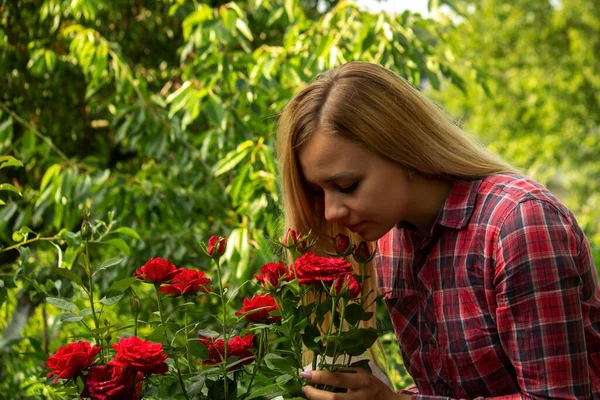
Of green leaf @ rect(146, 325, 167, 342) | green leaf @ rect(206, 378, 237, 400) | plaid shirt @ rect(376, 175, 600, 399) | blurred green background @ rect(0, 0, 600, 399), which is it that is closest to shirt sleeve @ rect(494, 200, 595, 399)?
plaid shirt @ rect(376, 175, 600, 399)

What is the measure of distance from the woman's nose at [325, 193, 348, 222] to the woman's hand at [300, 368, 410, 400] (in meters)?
0.30

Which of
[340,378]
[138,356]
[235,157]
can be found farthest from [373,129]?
[235,157]

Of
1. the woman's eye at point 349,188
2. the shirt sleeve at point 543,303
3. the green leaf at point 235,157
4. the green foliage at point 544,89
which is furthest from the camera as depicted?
the green foliage at point 544,89

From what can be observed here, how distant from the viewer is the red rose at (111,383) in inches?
51.8

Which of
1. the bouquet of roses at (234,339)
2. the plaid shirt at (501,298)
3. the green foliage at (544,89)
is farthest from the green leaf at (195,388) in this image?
the green foliage at (544,89)

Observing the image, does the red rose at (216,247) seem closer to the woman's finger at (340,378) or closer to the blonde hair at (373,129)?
the woman's finger at (340,378)

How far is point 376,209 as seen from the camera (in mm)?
1643

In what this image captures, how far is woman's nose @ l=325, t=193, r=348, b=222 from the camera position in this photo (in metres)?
1.64

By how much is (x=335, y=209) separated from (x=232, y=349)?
33 centimetres

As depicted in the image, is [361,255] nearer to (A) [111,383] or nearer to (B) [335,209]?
(B) [335,209]

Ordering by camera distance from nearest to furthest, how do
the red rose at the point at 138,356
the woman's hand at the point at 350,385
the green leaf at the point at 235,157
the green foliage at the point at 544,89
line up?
1. the red rose at the point at 138,356
2. the woman's hand at the point at 350,385
3. the green leaf at the point at 235,157
4. the green foliage at the point at 544,89

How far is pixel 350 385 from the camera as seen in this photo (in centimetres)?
145

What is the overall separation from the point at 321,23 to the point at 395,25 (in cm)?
26

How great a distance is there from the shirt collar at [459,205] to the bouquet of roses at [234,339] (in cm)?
28
